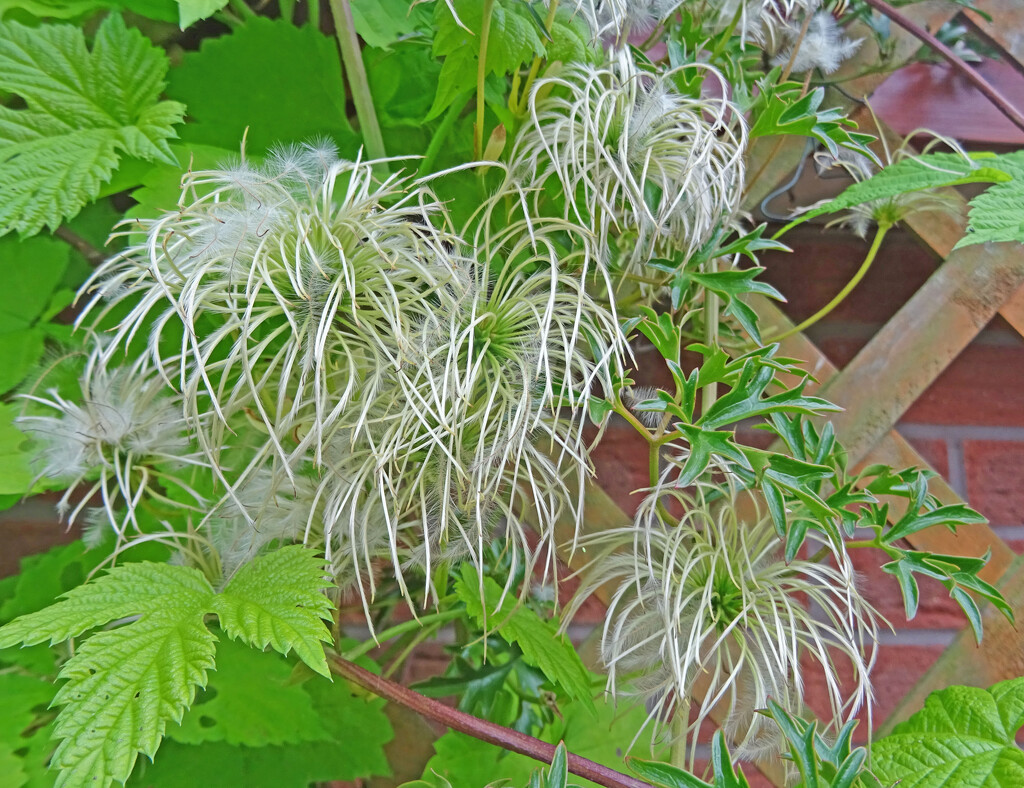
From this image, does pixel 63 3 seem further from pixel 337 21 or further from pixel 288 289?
pixel 288 289

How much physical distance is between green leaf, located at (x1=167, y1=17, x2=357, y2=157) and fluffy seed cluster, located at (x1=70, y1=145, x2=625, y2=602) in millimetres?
80

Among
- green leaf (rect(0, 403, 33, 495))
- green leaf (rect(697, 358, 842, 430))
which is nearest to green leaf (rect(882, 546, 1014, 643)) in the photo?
green leaf (rect(697, 358, 842, 430))

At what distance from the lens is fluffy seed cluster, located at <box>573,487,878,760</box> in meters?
0.43

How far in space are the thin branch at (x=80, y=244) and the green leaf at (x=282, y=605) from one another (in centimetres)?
33

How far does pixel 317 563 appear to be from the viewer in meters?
0.34

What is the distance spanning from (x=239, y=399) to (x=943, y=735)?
45cm

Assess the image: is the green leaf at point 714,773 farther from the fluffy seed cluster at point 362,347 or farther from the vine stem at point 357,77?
the vine stem at point 357,77

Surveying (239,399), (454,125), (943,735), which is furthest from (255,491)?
(943,735)

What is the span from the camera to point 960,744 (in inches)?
15.2

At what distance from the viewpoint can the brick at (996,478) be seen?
0.72 metres

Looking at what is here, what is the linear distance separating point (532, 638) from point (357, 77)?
0.38 meters

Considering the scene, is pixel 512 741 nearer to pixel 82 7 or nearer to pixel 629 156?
pixel 629 156

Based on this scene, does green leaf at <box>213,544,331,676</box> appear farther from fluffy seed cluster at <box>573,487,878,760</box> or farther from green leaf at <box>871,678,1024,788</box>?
green leaf at <box>871,678,1024,788</box>

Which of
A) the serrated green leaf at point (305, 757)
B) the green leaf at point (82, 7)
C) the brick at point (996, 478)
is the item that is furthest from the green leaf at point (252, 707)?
the brick at point (996, 478)
